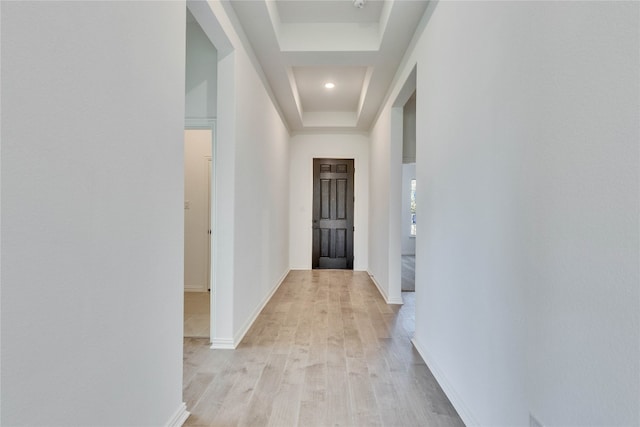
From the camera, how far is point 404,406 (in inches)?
72.1

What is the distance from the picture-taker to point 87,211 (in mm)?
1021

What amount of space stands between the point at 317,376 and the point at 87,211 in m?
1.77

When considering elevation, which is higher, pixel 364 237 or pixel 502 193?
pixel 502 193

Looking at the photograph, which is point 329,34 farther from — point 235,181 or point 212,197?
point 212,197

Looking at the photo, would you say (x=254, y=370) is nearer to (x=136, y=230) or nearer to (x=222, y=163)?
(x=136, y=230)

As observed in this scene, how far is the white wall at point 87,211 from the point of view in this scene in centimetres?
81

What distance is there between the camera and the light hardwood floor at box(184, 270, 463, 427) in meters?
1.74

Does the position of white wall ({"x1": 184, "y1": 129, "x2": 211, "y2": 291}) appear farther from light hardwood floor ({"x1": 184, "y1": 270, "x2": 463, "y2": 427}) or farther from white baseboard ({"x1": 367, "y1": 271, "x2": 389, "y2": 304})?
white baseboard ({"x1": 367, "y1": 271, "x2": 389, "y2": 304})

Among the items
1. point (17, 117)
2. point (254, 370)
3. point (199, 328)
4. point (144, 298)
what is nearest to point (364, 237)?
point (199, 328)

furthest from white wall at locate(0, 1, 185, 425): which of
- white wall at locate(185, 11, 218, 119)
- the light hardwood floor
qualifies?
white wall at locate(185, 11, 218, 119)

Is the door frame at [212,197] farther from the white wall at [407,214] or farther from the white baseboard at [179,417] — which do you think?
the white wall at [407,214]

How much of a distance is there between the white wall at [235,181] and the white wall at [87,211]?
1041mm

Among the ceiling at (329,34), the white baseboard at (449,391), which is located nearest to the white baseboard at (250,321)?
the white baseboard at (449,391)

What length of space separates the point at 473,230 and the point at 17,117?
5.90 ft
